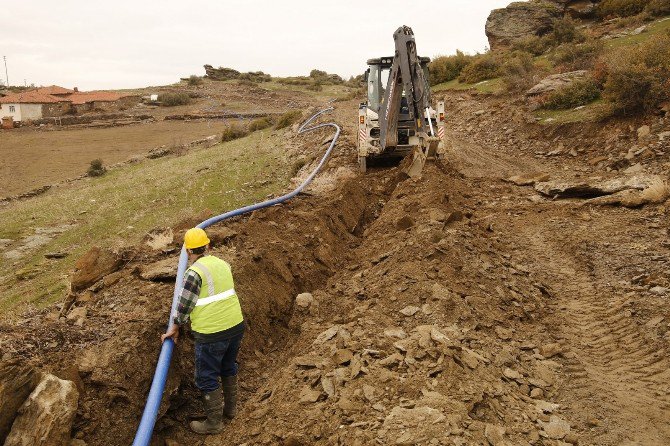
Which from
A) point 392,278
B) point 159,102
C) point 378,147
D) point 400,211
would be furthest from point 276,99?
point 392,278

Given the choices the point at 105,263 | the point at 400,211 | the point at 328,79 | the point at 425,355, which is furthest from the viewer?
the point at 328,79

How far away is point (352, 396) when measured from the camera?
4.63 m

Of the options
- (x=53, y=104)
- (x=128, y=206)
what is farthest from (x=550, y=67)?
(x=53, y=104)

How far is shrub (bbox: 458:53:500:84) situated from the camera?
1085 inches

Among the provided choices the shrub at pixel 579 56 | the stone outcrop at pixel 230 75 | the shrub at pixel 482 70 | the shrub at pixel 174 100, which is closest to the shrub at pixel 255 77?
the stone outcrop at pixel 230 75

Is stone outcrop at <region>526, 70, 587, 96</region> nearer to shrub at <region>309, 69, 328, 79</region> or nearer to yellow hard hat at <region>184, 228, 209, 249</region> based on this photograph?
yellow hard hat at <region>184, 228, 209, 249</region>

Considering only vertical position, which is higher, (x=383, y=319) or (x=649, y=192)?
(x=649, y=192)

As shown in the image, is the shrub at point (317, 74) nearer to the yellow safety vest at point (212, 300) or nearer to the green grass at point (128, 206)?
the green grass at point (128, 206)

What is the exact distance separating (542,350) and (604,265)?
267cm

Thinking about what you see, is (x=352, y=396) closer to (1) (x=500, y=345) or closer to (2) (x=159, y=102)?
(1) (x=500, y=345)

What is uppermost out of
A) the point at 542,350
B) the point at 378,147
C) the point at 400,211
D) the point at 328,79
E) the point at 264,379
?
the point at 328,79

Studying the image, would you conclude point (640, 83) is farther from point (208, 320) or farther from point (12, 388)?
point (12, 388)

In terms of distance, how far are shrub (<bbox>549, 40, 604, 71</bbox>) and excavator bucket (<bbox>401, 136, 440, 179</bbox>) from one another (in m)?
12.1

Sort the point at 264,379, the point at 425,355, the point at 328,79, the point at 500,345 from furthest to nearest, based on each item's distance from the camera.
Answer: the point at 328,79, the point at 264,379, the point at 500,345, the point at 425,355
